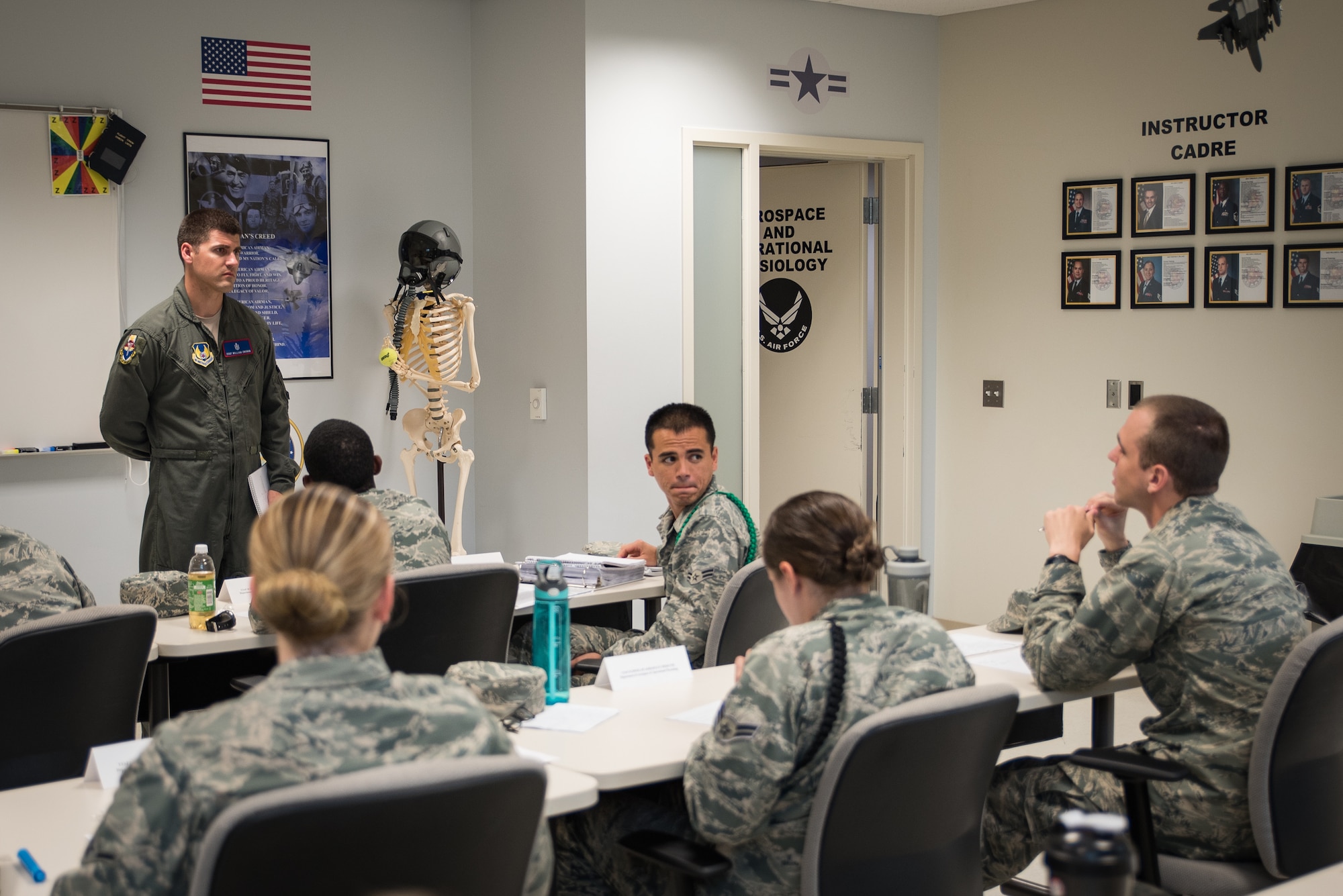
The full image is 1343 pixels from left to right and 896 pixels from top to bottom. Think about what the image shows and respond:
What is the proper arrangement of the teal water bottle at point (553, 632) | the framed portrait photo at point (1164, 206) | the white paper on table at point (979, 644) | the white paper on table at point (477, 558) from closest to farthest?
the teal water bottle at point (553, 632) < the white paper on table at point (979, 644) < the white paper on table at point (477, 558) < the framed portrait photo at point (1164, 206)

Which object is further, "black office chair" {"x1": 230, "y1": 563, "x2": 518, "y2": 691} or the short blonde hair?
"black office chair" {"x1": 230, "y1": 563, "x2": 518, "y2": 691}

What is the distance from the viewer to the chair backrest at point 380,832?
142cm

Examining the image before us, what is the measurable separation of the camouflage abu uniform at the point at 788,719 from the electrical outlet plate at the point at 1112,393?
378cm

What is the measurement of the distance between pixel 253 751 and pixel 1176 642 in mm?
1817

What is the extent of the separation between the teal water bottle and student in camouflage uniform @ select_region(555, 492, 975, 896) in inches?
18.9

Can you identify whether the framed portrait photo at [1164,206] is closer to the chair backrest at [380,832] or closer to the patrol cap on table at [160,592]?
the patrol cap on table at [160,592]

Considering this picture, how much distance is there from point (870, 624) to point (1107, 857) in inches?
38.3

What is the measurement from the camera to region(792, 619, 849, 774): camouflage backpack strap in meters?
1.99

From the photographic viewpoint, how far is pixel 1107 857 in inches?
44.1

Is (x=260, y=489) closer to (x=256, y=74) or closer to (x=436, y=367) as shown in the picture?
(x=436, y=367)

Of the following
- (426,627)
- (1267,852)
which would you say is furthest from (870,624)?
(426,627)

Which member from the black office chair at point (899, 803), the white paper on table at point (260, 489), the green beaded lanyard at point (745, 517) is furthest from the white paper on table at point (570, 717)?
the white paper on table at point (260, 489)

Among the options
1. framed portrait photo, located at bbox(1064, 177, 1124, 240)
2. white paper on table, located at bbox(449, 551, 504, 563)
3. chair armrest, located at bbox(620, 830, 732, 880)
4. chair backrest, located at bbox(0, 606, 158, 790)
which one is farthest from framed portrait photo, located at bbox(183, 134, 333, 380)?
chair armrest, located at bbox(620, 830, 732, 880)

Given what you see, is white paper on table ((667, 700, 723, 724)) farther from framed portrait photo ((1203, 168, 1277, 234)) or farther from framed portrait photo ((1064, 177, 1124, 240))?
framed portrait photo ((1064, 177, 1124, 240))
